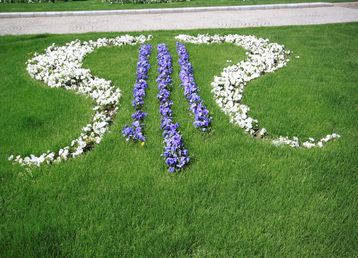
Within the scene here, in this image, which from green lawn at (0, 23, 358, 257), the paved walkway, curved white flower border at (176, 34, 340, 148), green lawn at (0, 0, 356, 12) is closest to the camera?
green lawn at (0, 23, 358, 257)

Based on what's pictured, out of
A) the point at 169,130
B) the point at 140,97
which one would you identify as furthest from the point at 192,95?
the point at 169,130

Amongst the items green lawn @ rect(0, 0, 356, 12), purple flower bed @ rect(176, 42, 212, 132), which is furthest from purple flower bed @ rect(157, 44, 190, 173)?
green lawn @ rect(0, 0, 356, 12)

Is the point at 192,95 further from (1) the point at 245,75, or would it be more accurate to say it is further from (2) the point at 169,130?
(1) the point at 245,75

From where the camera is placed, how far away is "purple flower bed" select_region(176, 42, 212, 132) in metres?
6.06

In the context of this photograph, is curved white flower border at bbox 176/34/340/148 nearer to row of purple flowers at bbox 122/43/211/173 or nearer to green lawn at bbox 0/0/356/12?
row of purple flowers at bbox 122/43/211/173

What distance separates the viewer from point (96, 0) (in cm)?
1794

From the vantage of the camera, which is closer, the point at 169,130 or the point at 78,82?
the point at 169,130

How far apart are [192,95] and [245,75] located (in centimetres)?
209

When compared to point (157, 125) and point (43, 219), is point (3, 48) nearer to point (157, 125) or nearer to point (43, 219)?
point (157, 125)

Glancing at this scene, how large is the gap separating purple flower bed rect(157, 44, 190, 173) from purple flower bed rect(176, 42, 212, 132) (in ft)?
1.14

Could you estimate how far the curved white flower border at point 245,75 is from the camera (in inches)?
235

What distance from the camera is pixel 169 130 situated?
584cm

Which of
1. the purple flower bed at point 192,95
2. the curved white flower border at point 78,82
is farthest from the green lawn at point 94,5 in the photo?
the purple flower bed at point 192,95

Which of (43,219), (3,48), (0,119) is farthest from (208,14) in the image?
(43,219)
